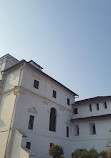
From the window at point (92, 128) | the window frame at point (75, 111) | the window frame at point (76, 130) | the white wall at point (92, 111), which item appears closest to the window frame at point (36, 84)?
the white wall at point (92, 111)

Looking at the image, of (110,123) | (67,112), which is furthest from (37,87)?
(110,123)

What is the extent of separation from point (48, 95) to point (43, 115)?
2.99 m

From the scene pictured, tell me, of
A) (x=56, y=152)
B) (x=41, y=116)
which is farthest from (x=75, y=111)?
(x=56, y=152)

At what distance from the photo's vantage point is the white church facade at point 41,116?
1452cm

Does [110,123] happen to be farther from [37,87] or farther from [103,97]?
[37,87]

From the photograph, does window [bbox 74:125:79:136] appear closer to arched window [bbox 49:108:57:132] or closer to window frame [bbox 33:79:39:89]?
arched window [bbox 49:108:57:132]

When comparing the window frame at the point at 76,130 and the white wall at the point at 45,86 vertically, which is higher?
the white wall at the point at 45,86

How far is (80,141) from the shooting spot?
66.8 ft

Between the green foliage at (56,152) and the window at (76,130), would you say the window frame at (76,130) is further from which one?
→ the green foliage at (56,152)

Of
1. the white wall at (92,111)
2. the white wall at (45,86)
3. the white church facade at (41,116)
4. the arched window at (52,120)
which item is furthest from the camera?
the white wall at (92,111)

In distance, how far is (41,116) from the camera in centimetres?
1772

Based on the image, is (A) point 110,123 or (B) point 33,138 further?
(A) point 110,123

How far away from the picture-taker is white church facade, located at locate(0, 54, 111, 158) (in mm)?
14516

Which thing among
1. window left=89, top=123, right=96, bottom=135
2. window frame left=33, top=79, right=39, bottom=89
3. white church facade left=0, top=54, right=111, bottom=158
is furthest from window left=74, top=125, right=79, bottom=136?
window frame left=33, top=79, right=39, bottom=89
